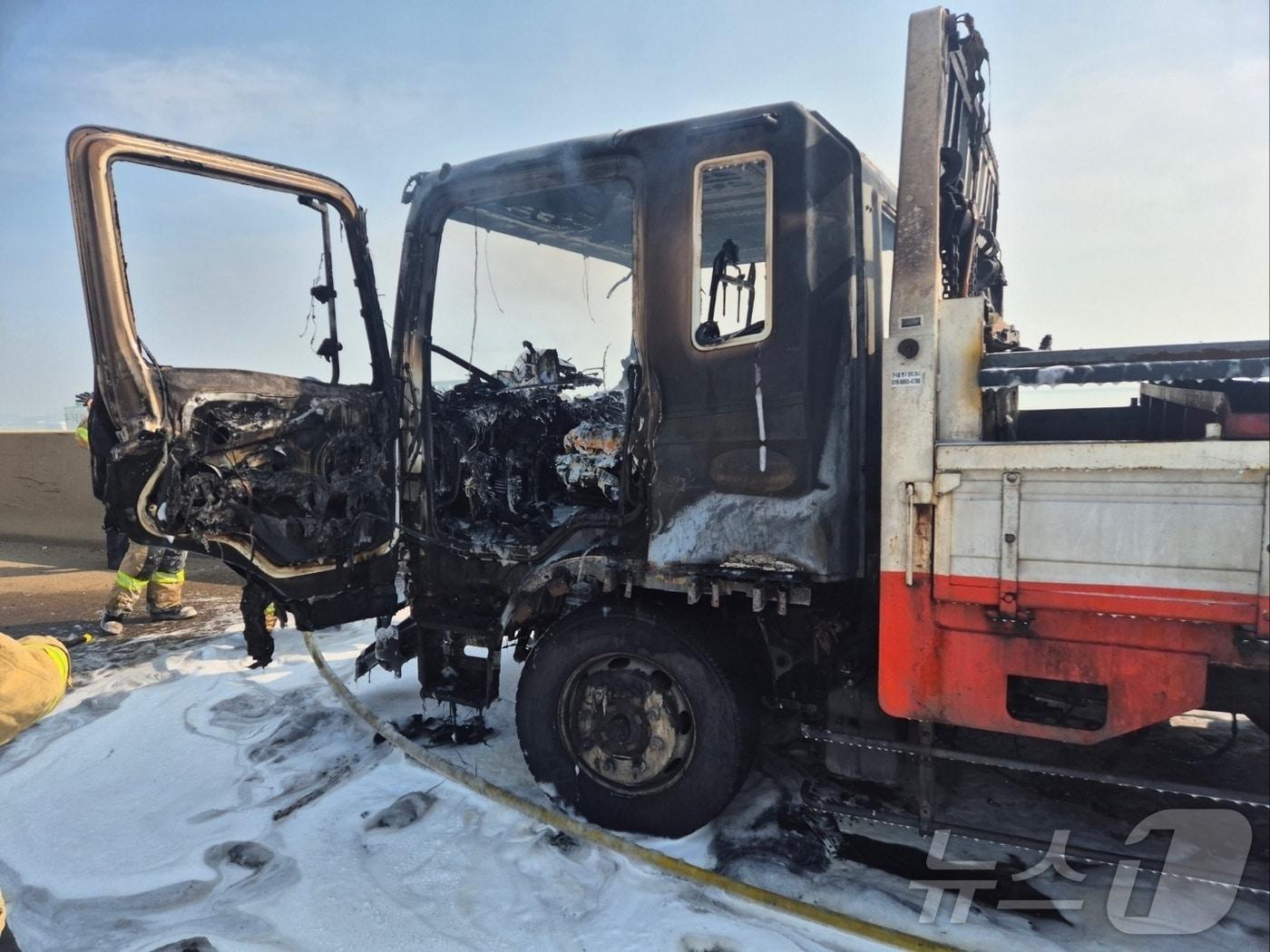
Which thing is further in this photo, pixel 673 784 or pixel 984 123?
pixel 984 123

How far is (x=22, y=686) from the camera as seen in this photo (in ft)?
7.16

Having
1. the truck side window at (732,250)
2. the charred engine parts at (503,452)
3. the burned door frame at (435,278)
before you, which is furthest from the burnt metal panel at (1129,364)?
the charred engine parts at (503,452)

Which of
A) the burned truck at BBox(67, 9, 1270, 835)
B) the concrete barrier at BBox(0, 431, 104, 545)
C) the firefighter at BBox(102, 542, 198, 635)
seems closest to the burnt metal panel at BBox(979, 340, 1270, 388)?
the burned truck at BBox(67, 9, 1270, 835)

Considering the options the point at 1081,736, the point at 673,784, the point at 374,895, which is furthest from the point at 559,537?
the point at 1081,736

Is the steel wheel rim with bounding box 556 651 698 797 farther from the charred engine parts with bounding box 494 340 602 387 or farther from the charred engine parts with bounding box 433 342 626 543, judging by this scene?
the charred engine parts with bounding box 494 340 602 387

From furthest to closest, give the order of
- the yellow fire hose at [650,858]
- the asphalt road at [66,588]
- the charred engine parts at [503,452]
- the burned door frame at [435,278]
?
the asphalt road at [66,588]
the charred engine parts at [503,452]
the burned door frame at [435,278]
the yellow fire hose at [650,858]

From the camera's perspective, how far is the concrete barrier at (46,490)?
29.8ft

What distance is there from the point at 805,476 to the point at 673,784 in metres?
1.32

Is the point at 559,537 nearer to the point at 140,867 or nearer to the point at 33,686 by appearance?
the point at 33,686

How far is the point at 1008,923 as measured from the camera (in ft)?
8.20

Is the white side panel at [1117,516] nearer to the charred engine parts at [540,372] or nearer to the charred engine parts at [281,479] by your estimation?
the charred engine parts at [540,372]

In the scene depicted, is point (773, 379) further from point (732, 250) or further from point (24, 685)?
point (24, 685)

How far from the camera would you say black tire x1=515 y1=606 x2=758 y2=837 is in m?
2.91

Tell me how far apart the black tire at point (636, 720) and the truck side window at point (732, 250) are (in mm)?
1134
